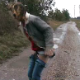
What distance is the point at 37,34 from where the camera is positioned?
3598 mm

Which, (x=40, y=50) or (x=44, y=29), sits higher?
(x=44, y=29)

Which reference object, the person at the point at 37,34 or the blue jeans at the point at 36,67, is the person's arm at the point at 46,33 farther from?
the blue jeans at the point at 36,67

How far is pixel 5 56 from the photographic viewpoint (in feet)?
29.3

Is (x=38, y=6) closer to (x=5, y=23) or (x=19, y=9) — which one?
(x=5, y=23)

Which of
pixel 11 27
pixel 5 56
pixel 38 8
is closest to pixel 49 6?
pixel 38 8

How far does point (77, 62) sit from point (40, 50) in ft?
16.6

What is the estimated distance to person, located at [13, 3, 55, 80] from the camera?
3480 millimetres

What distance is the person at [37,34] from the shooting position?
11.4ft

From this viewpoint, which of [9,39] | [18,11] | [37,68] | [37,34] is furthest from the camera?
[9,39]

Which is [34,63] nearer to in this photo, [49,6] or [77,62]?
[77,62]

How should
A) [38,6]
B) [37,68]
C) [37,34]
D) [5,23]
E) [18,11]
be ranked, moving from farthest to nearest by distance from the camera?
[38,6] < [5,23] < [37,68] < [37,34] < [18,11]

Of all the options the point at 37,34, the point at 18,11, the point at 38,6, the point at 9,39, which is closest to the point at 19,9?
the point at 18,11

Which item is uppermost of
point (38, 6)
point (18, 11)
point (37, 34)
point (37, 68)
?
point (18, 11)

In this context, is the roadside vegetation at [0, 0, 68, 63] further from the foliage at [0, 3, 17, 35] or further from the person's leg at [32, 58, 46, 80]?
the person's leg at [32, 58, 46, 80]
